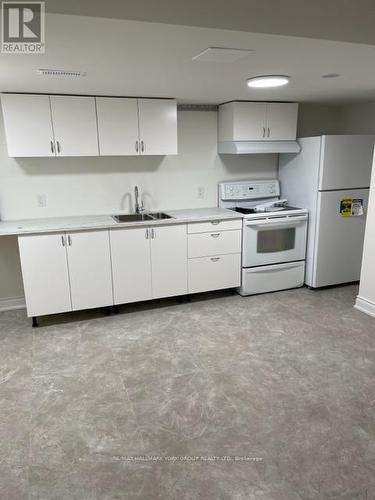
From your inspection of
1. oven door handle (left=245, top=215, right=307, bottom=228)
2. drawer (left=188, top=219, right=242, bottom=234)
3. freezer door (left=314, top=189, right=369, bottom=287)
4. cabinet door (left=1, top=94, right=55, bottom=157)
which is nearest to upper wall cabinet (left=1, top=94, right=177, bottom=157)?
cabinet door (left=1, top=94, right=55, bottom=157)

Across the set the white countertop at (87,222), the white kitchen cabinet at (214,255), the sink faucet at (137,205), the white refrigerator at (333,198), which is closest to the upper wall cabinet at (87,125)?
the sink faucet at (137,205)

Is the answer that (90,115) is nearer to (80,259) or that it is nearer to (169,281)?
(80,259)

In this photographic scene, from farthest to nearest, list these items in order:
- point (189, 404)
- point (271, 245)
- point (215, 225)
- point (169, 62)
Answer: point (271, 245)
point (215, 225)
point (189, 404)
point (169, 62)

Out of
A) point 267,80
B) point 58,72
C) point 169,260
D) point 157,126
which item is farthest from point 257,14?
point 169,260

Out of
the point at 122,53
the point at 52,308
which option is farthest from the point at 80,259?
the point at 122,53

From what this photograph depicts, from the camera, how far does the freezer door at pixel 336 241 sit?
402 centimetres

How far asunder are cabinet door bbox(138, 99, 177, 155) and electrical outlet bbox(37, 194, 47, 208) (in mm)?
1099

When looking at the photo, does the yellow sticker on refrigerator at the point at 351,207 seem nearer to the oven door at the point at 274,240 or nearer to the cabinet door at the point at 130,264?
the oven door at the point at 274,240

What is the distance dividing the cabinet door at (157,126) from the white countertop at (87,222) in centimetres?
69

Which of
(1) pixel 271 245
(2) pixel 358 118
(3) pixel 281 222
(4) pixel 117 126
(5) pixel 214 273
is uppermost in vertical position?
(2) pixel 358 118

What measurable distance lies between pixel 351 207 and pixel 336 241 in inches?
16.0

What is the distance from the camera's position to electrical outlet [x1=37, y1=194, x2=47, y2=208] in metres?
3.73

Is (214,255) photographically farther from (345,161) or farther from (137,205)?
(345,161)

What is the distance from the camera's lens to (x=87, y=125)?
11.3 feet
